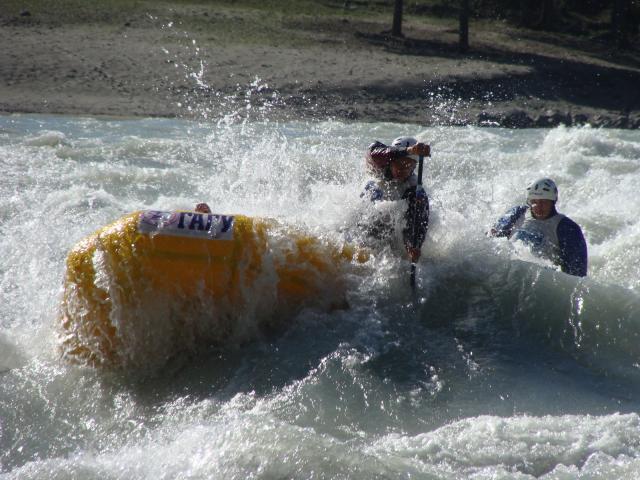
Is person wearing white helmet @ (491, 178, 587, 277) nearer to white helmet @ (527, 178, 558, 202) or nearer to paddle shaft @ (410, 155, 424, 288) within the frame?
white helmet @ (527, 178, 558, 202)

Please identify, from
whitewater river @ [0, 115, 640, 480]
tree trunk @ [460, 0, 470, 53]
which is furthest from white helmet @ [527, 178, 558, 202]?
tree trunk @ [460, 0, 470, 53]

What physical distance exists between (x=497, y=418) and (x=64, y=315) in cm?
286

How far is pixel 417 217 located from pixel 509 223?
1.37 m

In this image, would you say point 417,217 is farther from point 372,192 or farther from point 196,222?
point 196,222

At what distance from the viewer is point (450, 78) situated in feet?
56.5

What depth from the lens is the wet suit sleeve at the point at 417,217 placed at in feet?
20.4

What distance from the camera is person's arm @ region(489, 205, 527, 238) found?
7.22 m

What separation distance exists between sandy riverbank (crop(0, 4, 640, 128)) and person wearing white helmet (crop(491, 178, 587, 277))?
855 centimetres

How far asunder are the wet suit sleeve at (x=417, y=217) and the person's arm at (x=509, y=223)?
3.91ft

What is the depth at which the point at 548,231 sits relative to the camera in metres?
7.03

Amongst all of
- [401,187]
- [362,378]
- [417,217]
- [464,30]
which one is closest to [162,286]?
[362,378]

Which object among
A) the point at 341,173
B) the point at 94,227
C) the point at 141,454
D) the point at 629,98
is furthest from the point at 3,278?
the point at 629,98

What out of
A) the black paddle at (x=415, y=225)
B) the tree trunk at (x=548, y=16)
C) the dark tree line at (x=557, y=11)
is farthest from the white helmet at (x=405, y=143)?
the tree trunk at (x=548, y=16)

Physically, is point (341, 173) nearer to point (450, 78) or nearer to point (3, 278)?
point (3, 278)
